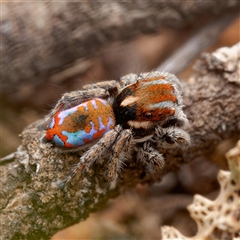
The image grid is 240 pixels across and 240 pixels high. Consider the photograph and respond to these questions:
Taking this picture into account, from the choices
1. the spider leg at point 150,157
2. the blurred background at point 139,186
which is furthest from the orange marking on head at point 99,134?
the blurred background at point 139,186

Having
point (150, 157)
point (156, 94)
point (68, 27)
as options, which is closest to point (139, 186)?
point (150, 157)

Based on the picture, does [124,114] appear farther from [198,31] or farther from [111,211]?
[198,31]

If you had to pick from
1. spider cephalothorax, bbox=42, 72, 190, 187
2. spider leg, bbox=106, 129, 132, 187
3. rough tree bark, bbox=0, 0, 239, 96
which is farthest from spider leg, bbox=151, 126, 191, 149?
rough tree bark, bbox=0, 0, 239, 96

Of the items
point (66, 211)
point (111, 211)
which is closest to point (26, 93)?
point (111, 211)

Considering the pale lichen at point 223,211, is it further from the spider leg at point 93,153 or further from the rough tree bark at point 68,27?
the rough tree bark at point 68,27

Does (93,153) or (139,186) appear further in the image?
(139,186)

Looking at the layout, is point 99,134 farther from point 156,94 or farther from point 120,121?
point 156,94
